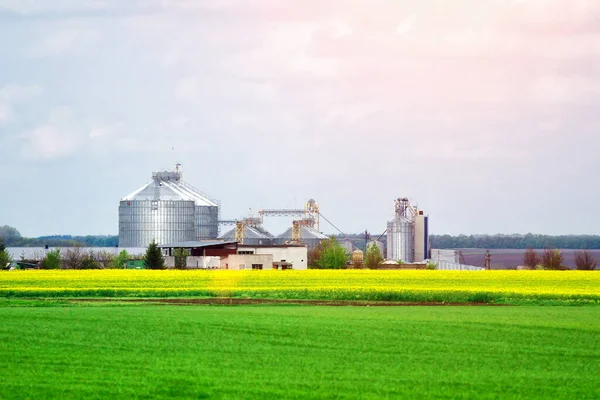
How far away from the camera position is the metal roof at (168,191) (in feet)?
394

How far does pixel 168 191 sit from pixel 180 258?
3290 centimetres

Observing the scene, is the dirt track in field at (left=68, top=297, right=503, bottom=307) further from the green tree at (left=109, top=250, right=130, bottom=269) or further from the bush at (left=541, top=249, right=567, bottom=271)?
the bush at (left=541, top=249, right=567, bottom=271)

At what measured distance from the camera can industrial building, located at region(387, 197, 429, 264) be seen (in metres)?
127

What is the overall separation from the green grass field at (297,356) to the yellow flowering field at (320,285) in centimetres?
1435

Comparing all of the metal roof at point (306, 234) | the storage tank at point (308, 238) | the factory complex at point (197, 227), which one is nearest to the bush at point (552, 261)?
the factory complex at point (197, 227)

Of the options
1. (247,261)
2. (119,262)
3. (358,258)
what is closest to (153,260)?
(247,261)

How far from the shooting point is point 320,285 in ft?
191

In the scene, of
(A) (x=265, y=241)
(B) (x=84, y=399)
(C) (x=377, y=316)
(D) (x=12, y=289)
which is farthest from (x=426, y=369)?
(A) (x=265, y=241)

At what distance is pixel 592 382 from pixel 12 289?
40.4 meters

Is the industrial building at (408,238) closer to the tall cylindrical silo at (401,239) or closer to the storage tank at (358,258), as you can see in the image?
the tall cylindrical silo at (401,239)

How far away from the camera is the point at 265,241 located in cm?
13150

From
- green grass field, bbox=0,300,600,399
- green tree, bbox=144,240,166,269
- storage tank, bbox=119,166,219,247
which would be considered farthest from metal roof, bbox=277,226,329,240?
green grass field, bbox=0,300,600,399

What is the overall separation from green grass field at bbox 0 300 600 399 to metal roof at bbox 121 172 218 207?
85131 mm

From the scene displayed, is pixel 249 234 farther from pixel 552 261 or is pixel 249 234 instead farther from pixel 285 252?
pixel 552 261
